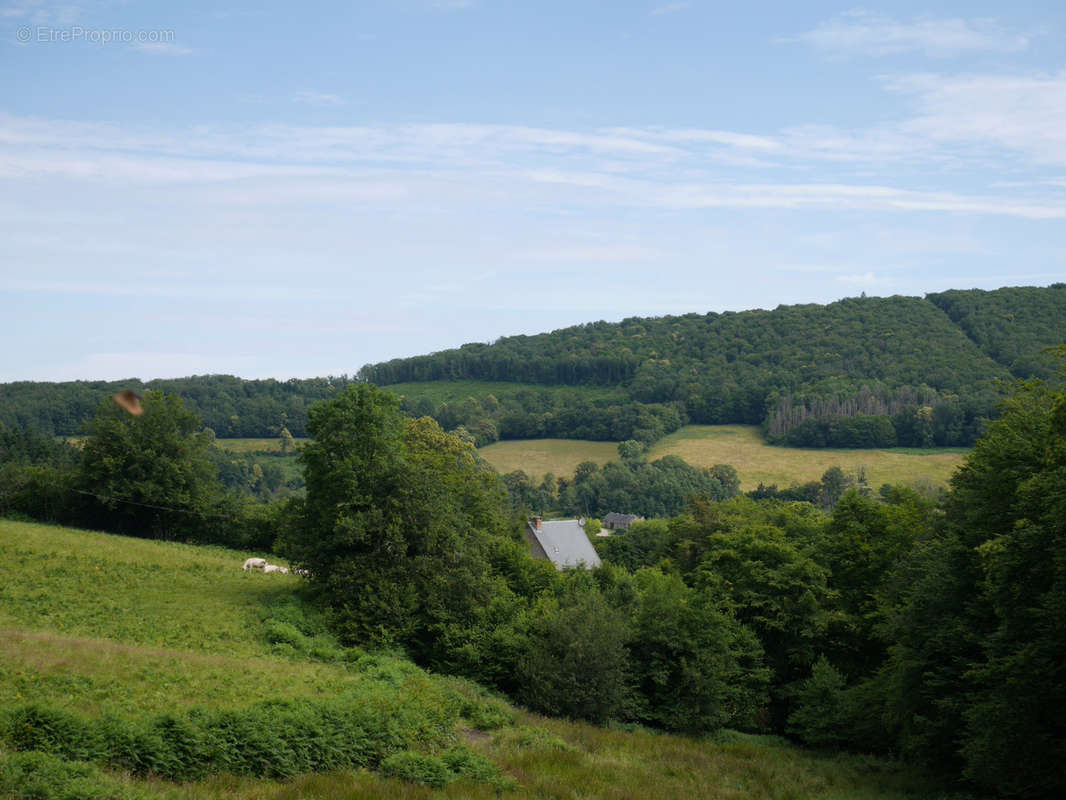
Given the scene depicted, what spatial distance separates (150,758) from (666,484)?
4231 inches

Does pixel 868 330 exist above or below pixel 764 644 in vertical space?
above

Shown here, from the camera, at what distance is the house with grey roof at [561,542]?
68.2m

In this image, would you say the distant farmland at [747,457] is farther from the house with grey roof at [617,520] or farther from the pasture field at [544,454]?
the house with grey roof at [617,520]

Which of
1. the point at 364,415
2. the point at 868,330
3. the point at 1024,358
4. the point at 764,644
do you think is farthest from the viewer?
the point at 868,330

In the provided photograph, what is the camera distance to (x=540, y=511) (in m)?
117

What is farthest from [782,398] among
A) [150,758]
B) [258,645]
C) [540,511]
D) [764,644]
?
[150,758]

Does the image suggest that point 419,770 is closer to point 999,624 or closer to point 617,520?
point 999,624

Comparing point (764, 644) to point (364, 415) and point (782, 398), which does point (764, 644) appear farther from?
point (782, 398)

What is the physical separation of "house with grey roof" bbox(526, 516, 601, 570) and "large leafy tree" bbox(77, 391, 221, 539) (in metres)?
24.2

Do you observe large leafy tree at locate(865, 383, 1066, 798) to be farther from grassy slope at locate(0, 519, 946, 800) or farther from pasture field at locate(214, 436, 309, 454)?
pasture field at locate(214, 436, 309, 454)

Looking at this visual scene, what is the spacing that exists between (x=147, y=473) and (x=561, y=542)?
102ft

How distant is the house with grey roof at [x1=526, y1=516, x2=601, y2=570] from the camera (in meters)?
68.2

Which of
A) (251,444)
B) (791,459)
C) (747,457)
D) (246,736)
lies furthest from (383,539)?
(747,457)

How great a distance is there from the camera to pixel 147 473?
173 ft
